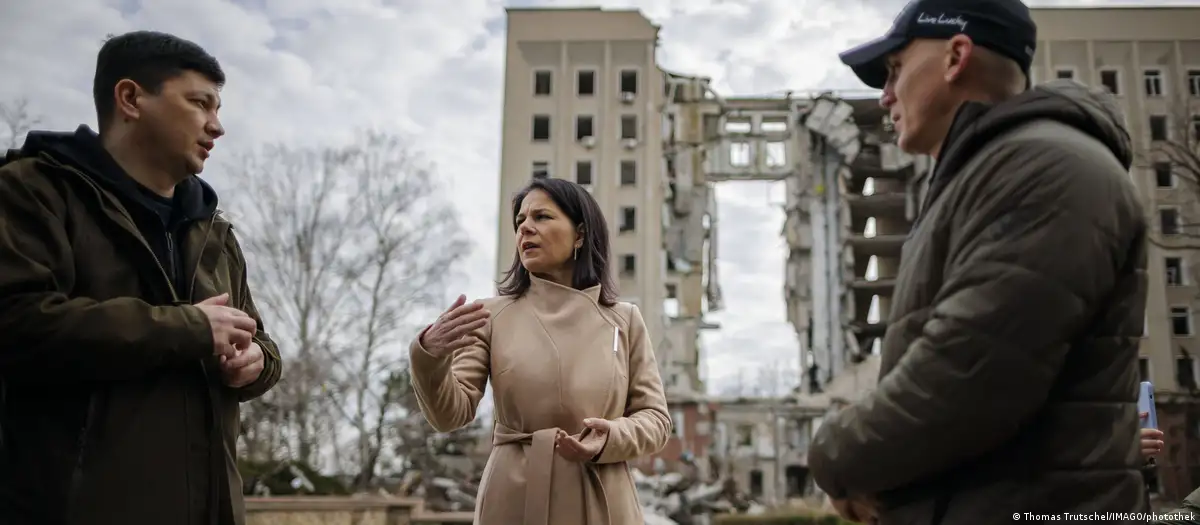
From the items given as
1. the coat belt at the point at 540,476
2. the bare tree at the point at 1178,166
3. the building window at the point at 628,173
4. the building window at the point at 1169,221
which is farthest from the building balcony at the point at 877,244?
the coat belt at the point at 540,476

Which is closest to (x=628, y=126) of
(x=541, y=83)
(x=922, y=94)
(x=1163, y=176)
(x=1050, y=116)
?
(x=541, y=83)

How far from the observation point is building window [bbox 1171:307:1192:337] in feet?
68.8

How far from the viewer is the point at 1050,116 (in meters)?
1.85

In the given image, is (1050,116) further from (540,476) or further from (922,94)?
(540,476)

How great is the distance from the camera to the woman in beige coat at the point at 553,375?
2.76 metres

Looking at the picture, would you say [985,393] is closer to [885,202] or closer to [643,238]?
[643,238]

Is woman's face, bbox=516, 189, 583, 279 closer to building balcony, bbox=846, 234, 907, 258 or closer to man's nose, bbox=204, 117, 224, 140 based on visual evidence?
man's nose, bbox=204, 117, 224, 140

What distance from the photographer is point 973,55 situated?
2031 mm

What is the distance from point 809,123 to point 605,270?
2970 cm

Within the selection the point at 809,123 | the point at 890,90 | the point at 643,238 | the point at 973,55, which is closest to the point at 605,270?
the point at 890,90

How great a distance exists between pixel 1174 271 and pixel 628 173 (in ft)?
48.9

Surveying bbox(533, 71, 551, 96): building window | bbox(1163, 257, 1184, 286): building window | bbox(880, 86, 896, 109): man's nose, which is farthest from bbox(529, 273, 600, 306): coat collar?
bbox(533, 71, 551, 96): building window

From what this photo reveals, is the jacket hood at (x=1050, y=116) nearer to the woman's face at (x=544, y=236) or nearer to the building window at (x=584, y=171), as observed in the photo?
the woman's face at (x=544, y=236)

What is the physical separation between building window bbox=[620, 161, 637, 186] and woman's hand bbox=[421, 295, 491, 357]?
86.9 ft
